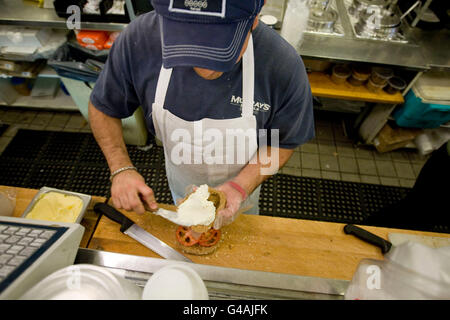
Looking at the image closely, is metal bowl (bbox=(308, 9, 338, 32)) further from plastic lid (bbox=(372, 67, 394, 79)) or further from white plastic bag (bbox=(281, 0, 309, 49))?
plastic lid (bbox=(372, 67, 394, 79))

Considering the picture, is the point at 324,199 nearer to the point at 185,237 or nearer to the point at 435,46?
the point at 435,46

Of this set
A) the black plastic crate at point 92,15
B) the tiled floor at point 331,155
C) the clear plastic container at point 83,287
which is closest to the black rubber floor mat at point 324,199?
the tiled floor at point 331,155

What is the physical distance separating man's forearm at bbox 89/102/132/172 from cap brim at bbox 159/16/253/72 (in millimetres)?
718

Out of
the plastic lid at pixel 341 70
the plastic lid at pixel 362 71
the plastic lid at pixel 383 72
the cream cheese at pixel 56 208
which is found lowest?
the cream cheese at pixel 56 208

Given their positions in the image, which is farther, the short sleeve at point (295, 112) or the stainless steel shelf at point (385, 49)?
the stainless steel shelf at point (385, 49)

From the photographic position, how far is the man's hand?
116 cm

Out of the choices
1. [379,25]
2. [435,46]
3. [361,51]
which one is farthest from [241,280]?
[435,46]

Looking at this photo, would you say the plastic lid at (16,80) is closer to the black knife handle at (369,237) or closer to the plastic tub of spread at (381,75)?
the black knife handle at (369,237)

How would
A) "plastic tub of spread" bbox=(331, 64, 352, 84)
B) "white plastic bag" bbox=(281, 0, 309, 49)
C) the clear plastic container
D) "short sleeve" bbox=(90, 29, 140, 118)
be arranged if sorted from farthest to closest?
1. "plastic tub of spread" bbox=(331, 64, 352, 84)
2. "white plastic bag" bbox=(281, 0, 309, 49)
3. "short sleeve" bbox=(90, 29, 140, 118)
4. the clear plastic container

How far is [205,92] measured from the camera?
1162 millimetres

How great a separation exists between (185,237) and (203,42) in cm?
84

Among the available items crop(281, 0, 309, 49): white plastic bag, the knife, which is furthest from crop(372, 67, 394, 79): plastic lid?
the knife

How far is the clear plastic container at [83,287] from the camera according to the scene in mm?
438

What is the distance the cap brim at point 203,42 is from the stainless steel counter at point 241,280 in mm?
713
